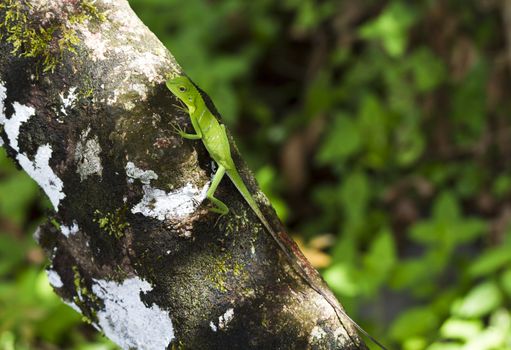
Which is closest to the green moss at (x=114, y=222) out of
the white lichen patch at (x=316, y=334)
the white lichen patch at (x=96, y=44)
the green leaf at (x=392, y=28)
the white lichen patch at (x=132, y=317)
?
the white lichen patch at (x=132, y=317)

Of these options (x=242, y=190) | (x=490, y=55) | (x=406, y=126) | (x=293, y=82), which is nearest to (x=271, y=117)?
(x=293, y=82)

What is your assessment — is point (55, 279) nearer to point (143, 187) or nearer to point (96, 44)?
point (143, 187)

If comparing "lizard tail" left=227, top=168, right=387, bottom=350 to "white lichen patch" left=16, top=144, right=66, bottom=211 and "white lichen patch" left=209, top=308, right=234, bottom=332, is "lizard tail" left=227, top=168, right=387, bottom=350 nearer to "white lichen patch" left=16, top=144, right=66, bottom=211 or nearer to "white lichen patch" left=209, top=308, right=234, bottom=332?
"white lichen patch" left=209, top=308, right=234, bottom=332

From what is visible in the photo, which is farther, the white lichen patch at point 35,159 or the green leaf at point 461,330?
the green leaf at point 461,330

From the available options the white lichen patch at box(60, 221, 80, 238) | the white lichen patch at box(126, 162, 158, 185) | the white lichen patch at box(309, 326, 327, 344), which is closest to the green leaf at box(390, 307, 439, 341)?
the white lichen patch at box(309, 326, 327, 344)

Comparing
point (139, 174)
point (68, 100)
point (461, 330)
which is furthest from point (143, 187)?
point (461, 330)

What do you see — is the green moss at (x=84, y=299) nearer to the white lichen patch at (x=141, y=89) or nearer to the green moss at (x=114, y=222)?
the green moss at (x=114, y=222)
